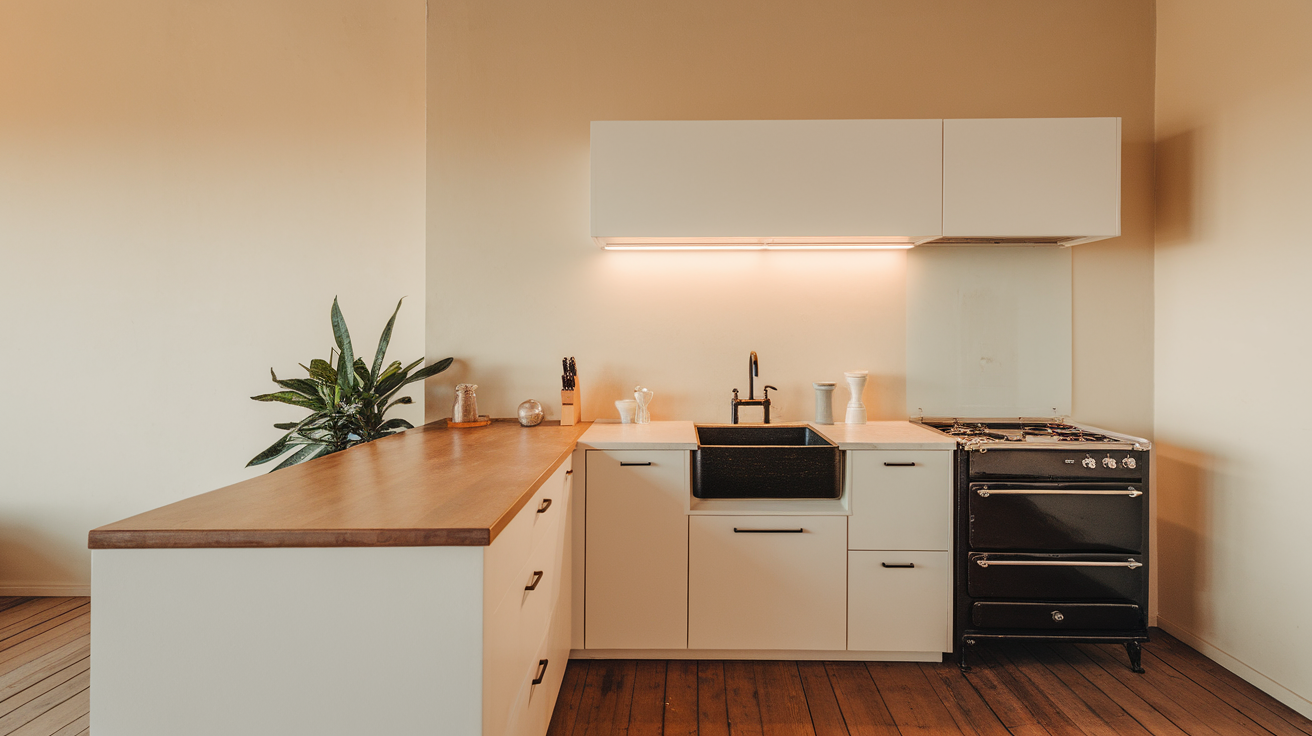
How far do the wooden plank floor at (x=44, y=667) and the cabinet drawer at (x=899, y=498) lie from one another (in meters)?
2.60

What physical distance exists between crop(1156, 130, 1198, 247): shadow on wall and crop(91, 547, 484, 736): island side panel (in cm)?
317

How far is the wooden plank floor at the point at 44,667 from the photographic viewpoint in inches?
83.7

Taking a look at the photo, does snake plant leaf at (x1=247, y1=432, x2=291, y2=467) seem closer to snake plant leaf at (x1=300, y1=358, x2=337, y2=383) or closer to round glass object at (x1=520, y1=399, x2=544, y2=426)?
snake plant leaf at (x1=300, y1=358, x2=337, y2=383)

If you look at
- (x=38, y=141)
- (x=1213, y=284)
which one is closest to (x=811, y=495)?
(x=1213, y=284)

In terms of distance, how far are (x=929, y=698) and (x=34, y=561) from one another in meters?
4.21

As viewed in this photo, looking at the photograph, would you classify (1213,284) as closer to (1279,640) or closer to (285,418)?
(1279,640)

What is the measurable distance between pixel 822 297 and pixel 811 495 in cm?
102

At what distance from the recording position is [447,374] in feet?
9.91

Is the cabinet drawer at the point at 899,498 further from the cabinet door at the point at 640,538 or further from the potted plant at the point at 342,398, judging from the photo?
the potted plant at the point at 342,398

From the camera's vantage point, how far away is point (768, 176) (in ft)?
8.47

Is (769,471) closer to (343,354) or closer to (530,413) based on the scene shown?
(530,413)

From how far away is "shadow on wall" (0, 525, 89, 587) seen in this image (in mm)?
3215

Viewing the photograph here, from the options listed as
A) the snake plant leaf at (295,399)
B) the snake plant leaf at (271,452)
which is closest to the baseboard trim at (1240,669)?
the snake plant leaf at (295,399)

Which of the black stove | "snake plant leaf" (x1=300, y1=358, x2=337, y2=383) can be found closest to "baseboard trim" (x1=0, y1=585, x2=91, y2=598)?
"snake plant leaf" (x1=300, y1=358, x2=337, y2=383)
